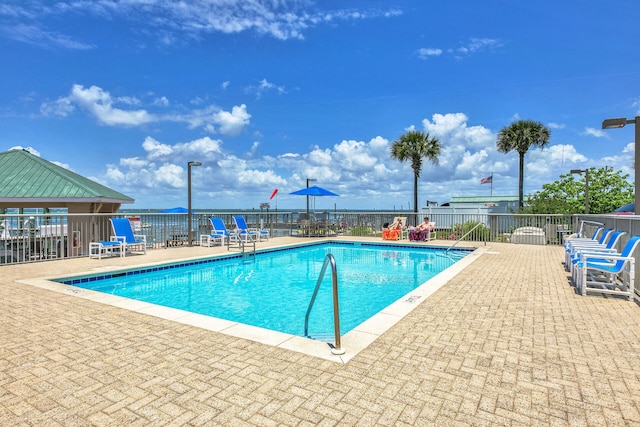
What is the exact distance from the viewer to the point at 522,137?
792 inches

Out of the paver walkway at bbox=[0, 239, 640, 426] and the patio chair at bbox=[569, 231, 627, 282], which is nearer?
the paver walkway at bbox=[0, 239, 640, 426]

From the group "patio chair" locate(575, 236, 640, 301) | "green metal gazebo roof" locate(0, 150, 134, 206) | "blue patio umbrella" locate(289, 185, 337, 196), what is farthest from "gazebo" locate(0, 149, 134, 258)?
"patio chair" locate(575, 236, 640, 301)

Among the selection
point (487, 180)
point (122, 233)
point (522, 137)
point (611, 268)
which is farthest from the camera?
point (487, 180)

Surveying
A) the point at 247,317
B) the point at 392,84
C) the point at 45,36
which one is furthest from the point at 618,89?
the point at 45,36

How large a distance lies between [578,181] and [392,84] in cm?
1552

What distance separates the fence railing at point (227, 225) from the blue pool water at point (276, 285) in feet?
9.00

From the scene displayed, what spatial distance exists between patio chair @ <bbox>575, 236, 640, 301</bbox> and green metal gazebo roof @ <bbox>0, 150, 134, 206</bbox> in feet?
38.8

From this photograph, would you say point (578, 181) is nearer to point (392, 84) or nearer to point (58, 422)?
point (392, 84)

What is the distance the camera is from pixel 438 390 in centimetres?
219

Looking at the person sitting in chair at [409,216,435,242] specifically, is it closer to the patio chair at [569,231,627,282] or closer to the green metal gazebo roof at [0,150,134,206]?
the patio chair at [569,231,627,282]

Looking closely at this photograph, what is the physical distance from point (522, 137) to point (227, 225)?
1739cm

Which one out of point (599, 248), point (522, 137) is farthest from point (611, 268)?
point (522, 137)

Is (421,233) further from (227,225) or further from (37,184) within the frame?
(37,184)

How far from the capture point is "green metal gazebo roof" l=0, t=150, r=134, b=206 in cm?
994
